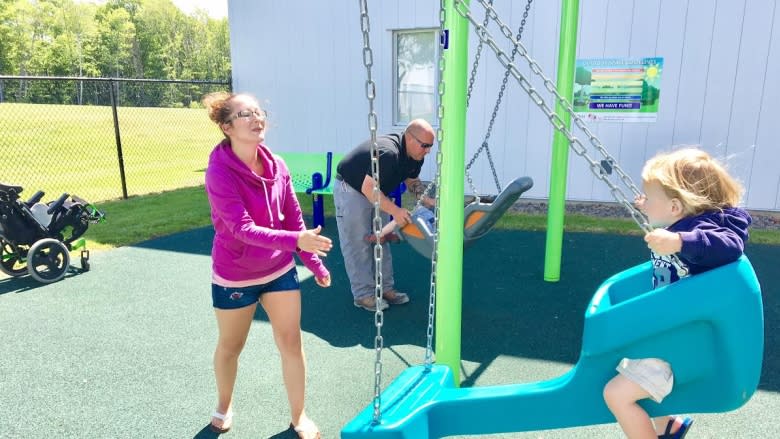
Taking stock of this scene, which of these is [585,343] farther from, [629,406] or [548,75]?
[548,75]

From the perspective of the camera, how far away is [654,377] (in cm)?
182

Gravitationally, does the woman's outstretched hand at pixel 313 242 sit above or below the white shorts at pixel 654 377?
above

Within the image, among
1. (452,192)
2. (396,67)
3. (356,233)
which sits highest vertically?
(396,67)

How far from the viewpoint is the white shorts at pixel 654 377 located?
5.95 ft

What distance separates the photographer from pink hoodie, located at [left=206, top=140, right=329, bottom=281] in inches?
85.7

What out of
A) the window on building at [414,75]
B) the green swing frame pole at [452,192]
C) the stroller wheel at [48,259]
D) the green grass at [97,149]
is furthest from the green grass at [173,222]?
the green swing frame pole at [452,192]

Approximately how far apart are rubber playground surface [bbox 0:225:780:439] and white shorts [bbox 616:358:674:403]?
23.8 inches

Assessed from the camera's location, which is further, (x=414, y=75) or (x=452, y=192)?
(x=414, y=75)

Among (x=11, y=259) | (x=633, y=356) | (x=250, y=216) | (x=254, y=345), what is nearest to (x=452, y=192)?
(x=250, y=216)

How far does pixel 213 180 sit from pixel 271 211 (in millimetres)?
276

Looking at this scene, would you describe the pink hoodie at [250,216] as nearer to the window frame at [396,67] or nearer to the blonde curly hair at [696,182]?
the blonde curly hair at [696,182]

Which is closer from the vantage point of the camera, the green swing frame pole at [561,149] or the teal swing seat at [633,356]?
the teal swing seat at [633,356]

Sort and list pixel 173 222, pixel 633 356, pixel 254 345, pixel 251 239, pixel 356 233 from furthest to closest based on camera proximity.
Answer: pixel 173 222, pixel 356 233, pixel 254 345, pixel 251 239, pixel 633 356

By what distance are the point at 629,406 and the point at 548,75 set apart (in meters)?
6.26
